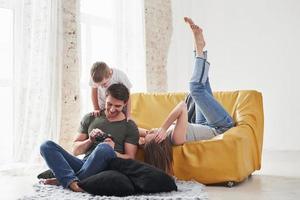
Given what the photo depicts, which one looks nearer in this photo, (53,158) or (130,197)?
(130,197)

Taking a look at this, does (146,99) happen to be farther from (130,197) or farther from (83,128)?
(130,197)

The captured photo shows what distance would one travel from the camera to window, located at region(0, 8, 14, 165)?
367cm

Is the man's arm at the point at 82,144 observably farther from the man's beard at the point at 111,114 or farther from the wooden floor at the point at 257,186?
the wooden floor at the point at 257,186

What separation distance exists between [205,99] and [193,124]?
215 millimetres

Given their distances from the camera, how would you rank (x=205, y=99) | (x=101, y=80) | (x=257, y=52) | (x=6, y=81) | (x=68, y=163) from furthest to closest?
1. (x=257, y=52)
2. (x=6, y=81)
3. (x=205, y=99)
4. (x=101, y=80)
5. (x=68, y=163)

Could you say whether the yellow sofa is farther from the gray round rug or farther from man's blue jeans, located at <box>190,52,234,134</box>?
the gray round rug

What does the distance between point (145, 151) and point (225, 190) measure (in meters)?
0.62

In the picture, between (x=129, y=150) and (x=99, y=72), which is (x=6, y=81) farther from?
(x=129, y=150)

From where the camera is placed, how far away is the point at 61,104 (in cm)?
410

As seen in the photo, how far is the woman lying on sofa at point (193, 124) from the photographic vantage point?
3.02 meters

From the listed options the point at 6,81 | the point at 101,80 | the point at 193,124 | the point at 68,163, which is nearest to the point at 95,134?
the point at 68,163

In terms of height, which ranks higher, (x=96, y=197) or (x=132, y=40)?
(x=132, y=40)

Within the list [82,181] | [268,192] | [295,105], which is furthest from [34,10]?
[295,105]

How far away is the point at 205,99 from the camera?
3.19 meters
